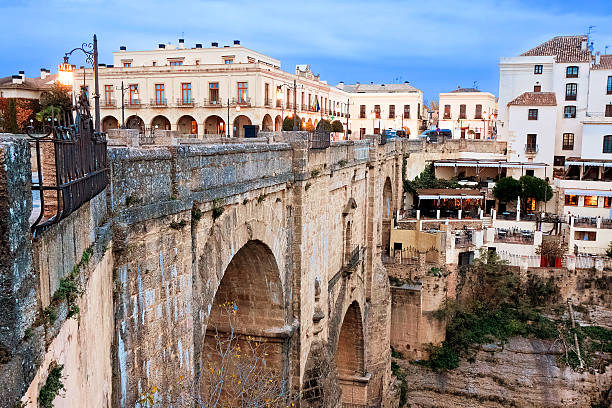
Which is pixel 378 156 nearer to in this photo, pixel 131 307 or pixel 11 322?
pixel 131 307

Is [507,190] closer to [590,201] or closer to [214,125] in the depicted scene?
[590,201]

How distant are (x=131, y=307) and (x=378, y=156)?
1572cm

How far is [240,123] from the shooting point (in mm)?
35344

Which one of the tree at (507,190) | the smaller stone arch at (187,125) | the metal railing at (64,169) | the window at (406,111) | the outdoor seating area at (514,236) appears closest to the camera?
the metal railing at (64,169)

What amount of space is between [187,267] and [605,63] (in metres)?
39.7

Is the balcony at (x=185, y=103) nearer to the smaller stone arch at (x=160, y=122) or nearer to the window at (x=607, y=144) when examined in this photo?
the smaller stone arch at (x=160, y=122)

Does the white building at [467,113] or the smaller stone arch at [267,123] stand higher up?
the white building at [467,113]

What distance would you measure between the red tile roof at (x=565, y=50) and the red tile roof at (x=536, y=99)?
2.99m

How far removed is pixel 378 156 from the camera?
19953 millimetres

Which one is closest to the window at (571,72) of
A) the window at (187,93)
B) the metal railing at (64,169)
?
the window at (187,93)

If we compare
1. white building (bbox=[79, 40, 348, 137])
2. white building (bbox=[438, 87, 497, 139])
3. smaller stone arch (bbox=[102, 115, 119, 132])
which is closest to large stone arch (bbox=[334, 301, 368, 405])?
white building (bbox=[79, 40, 348, 137])

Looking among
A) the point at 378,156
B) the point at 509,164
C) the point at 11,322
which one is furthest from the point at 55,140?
the point at 509,164

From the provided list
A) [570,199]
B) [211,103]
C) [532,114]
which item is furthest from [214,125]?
[570,199]

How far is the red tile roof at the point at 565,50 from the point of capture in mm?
38406
